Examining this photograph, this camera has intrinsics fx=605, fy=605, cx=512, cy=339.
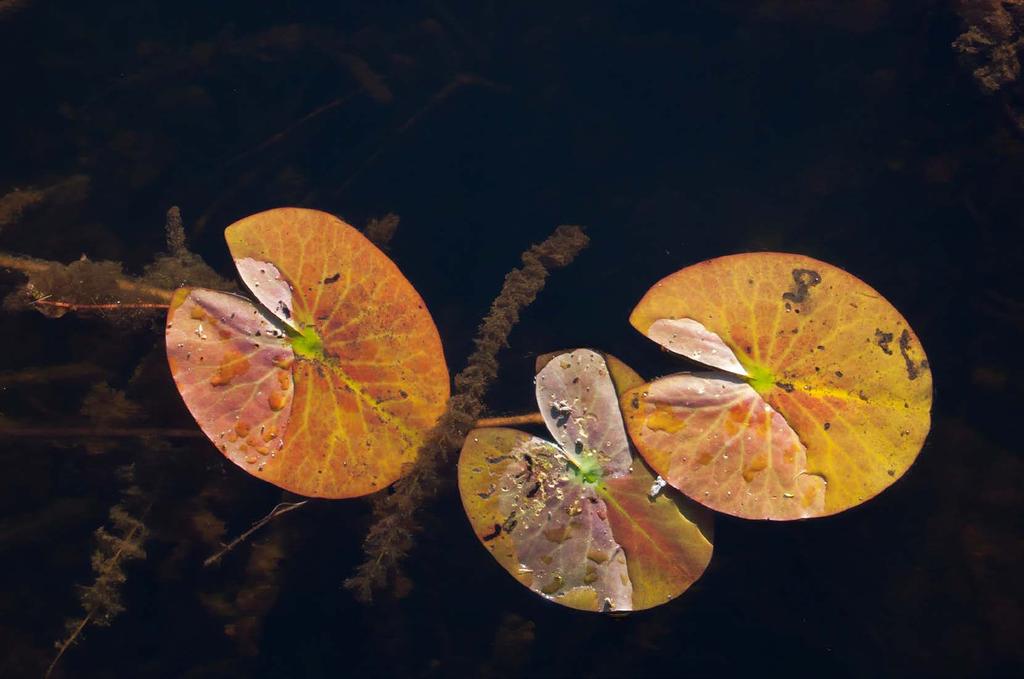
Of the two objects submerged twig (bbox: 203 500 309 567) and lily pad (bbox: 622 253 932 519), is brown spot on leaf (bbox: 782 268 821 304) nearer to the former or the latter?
lily pad (bbox: 622 253 932 519)

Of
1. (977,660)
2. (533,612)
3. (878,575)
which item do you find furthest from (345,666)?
(977,660)

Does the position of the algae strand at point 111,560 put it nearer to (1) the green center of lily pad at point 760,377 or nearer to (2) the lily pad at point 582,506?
(2) the lily pad at point 582,506

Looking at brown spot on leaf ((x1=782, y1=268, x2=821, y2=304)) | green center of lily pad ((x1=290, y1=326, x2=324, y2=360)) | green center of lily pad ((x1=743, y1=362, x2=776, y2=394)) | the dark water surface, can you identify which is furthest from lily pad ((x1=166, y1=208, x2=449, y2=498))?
brown spot on leaf ((x1=782, y1=268, x2=821, y2=304))

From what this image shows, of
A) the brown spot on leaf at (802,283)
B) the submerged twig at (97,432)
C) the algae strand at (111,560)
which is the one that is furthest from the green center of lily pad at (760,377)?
the algae strand at (111,560)

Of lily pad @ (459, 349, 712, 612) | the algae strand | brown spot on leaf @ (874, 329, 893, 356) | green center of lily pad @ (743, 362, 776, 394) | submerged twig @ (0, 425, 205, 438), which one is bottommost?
the algae strand

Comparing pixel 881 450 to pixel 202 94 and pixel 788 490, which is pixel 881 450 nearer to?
pixel 788 490

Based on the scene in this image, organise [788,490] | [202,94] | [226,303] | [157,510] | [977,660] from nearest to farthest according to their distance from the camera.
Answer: [788,490], [226,303], [977,660], [157,510], [202,94]
